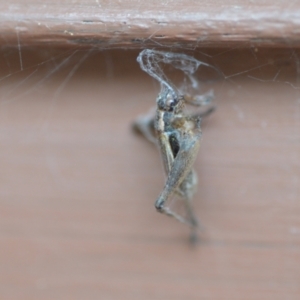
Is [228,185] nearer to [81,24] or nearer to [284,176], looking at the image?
[284,176]

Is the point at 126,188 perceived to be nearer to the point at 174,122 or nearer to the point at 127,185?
the point at 127,185

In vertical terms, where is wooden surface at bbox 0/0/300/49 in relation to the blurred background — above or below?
above

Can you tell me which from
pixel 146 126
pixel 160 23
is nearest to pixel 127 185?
pixel 146 126

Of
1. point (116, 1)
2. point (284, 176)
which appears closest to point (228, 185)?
point (284, 176)

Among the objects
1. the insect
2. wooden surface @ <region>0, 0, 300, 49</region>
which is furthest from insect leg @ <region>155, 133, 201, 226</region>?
wooden surface @ <region>0, 0, 300, 49</region>

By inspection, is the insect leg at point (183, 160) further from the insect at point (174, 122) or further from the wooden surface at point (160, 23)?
the wooden surface at point (160, 23)

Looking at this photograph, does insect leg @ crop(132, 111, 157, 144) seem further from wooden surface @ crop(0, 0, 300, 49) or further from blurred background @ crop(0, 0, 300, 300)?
wooden surface @ crop(0, 0, 300, 49)
